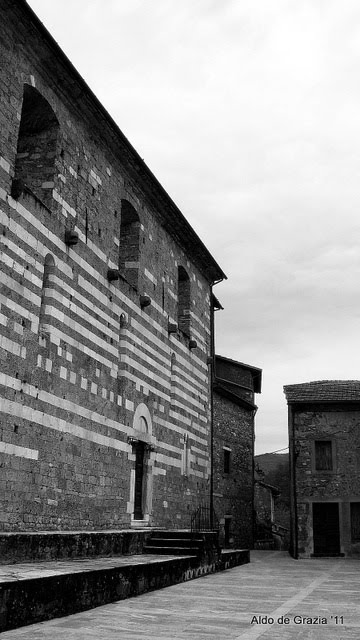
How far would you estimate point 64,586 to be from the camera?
241 inches

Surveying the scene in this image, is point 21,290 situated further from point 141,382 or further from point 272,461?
point 272,461

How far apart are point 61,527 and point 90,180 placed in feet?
20.9

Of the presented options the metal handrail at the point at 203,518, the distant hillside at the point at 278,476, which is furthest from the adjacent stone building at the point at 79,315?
the distant hillside at the point at 278,476

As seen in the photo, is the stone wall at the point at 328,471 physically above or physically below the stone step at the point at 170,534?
above

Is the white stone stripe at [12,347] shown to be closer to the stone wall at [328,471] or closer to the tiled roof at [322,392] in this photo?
the tiled roof at [322,392]

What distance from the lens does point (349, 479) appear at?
1905 cm

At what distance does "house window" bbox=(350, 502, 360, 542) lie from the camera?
60.7 feet

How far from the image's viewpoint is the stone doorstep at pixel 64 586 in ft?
17.4

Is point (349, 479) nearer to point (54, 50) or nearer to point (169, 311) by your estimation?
point (169, 311)

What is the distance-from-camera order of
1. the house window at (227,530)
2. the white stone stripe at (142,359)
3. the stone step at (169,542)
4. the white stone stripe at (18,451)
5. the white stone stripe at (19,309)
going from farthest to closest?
the house window at (227,530) → the white stone stripe at (142,359) → the stone step at (169,542) → the white stone stripe at (19,309) → the white stone stripe at (18,451)

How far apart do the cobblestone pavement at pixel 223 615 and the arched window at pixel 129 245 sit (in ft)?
22.1

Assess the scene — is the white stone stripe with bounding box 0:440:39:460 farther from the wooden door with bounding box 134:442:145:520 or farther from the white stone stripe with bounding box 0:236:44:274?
the wooden door with bounding box 134:442:145:520

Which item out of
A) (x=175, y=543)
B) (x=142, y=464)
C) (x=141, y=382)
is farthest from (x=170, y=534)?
(x=141, y=382)

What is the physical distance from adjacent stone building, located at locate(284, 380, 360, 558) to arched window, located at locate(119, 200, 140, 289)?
8.27 meters
